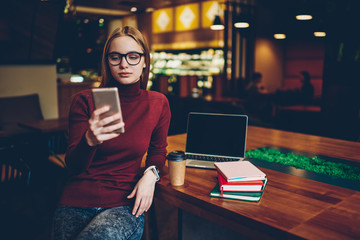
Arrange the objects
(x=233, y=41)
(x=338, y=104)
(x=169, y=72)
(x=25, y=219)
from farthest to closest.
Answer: (x=169, y=72) → (x=233, y=41) → (x=338, y=104) → (x=25, y=219)

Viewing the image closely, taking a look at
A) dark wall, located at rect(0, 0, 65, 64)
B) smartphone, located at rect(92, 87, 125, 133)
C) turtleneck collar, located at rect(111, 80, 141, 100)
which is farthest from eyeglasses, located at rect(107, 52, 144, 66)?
dark wall, located at rect(0, 0, 65, 64)

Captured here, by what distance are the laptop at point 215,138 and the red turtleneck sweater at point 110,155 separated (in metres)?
0.34

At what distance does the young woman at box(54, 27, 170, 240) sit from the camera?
133 centimetres

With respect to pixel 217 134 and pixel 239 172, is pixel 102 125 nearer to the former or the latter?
pixel 239 172

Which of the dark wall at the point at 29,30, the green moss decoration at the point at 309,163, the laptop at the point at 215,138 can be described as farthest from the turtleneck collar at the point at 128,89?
the dark wall at the point at 29,30

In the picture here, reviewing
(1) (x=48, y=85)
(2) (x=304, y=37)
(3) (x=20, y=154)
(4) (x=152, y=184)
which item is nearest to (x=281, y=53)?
(2) (x=304, y=37)

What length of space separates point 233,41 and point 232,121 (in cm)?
707

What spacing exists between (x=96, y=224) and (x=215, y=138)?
88 cm

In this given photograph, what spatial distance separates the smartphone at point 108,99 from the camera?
110cm

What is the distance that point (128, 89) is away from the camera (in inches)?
61.0

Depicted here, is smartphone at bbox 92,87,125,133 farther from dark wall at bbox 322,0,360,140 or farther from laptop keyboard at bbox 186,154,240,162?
dark wall at bbox 322,0,360,140

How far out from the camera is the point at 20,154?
10.1 ft

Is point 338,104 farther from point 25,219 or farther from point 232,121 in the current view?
point 25,219

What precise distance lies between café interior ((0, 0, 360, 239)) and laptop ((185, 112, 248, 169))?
63cm
